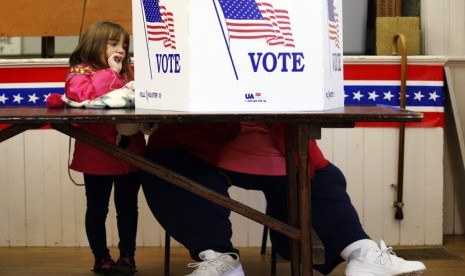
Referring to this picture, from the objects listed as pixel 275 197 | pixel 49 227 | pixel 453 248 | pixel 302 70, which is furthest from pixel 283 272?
pixel 302 70

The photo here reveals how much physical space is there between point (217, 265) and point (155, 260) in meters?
1.46

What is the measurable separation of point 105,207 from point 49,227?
0.94 meters

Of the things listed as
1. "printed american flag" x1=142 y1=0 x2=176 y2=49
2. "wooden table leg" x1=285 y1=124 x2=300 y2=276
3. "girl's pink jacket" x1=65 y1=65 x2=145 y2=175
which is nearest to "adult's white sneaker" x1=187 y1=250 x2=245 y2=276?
"wooden table leg" x1=285 y1=124 x2=300 y2=276

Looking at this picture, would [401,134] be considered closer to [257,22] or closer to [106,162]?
[106,162]

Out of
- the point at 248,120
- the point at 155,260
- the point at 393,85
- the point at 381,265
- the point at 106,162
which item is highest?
the point at 393,85

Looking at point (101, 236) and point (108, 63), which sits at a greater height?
point (108, 63)

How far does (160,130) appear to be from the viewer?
3352 mm

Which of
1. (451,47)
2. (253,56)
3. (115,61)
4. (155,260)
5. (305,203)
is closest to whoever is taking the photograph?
(253,56)

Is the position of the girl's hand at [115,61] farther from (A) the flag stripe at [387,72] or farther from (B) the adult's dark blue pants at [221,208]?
(A) the flag stripe at [387,72]

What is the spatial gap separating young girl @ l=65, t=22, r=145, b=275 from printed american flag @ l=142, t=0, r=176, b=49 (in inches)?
21.0

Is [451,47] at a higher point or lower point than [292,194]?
higher

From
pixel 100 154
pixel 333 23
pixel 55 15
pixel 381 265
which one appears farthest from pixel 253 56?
pixel 55 15

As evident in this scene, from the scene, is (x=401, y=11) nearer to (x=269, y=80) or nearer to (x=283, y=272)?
(x=283, y=272)

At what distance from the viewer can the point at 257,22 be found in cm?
261
